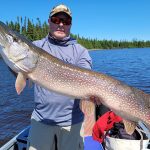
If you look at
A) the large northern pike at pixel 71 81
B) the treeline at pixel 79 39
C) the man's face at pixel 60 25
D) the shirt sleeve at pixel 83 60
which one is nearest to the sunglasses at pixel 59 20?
the man's face at pixel 60 25

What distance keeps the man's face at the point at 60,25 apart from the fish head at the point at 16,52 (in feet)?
1.50

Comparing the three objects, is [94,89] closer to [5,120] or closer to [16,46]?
[16,46]

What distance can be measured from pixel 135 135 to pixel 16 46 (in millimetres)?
2716

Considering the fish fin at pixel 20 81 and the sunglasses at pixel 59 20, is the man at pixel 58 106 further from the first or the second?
the fish fin at pixel 20 81

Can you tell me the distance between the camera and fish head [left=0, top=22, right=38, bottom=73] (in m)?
3.46


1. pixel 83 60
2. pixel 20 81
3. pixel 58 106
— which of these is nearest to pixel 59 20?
pixel 83 60

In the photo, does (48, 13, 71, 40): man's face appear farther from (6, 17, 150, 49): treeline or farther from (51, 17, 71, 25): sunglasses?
(6, 17, 150, 49): treeline

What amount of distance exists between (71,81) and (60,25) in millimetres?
750

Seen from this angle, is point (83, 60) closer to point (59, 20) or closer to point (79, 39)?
point (59, 20)

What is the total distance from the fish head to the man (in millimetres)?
363

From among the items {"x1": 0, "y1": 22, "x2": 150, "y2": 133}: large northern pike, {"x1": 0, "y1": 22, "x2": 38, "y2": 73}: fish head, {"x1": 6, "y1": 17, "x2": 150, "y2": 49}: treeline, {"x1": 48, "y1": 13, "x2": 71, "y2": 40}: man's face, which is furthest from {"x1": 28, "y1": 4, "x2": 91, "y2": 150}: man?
{"x1": 6, "y1": 17, "x2": 150, "y2": 49}: treeline

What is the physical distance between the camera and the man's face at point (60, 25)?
3.84 meters

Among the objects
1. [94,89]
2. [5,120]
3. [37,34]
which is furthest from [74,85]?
[37,34]

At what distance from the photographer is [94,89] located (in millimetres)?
3506
